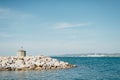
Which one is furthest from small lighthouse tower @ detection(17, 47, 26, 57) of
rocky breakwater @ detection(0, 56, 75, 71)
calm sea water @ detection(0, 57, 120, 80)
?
calm sea water @ detection(0, 57, 120, 80)

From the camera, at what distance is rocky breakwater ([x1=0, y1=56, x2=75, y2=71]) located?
47.4m

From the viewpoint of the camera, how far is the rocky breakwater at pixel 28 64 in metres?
47.4

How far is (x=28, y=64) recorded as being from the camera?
48906 mm

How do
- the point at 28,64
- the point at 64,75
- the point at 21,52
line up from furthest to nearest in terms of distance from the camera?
the point at 21,52 → the point at 28,64 → the point at 64,75

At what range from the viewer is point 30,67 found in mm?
47812

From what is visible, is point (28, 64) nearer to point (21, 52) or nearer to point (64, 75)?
point (21, 52)

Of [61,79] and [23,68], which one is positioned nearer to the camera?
[61,79]

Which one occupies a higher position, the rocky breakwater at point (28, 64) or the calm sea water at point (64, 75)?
the rocky breakwater at point (28, 64)

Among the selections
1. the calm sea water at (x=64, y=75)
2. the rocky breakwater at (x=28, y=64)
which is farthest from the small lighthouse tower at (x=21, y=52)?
the calm sea water at (x=64, y=75)

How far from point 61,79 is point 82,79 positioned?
2.87 m

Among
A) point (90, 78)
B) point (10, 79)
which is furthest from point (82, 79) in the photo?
point (10, 79)

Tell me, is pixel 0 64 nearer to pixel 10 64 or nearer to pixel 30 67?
pixel 10 64

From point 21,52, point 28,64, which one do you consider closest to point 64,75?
point 28,64

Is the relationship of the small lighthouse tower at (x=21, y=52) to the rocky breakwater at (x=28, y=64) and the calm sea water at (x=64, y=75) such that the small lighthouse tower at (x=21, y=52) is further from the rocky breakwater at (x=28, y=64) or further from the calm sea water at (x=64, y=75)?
the calm sea water at (x=64, y=75)
